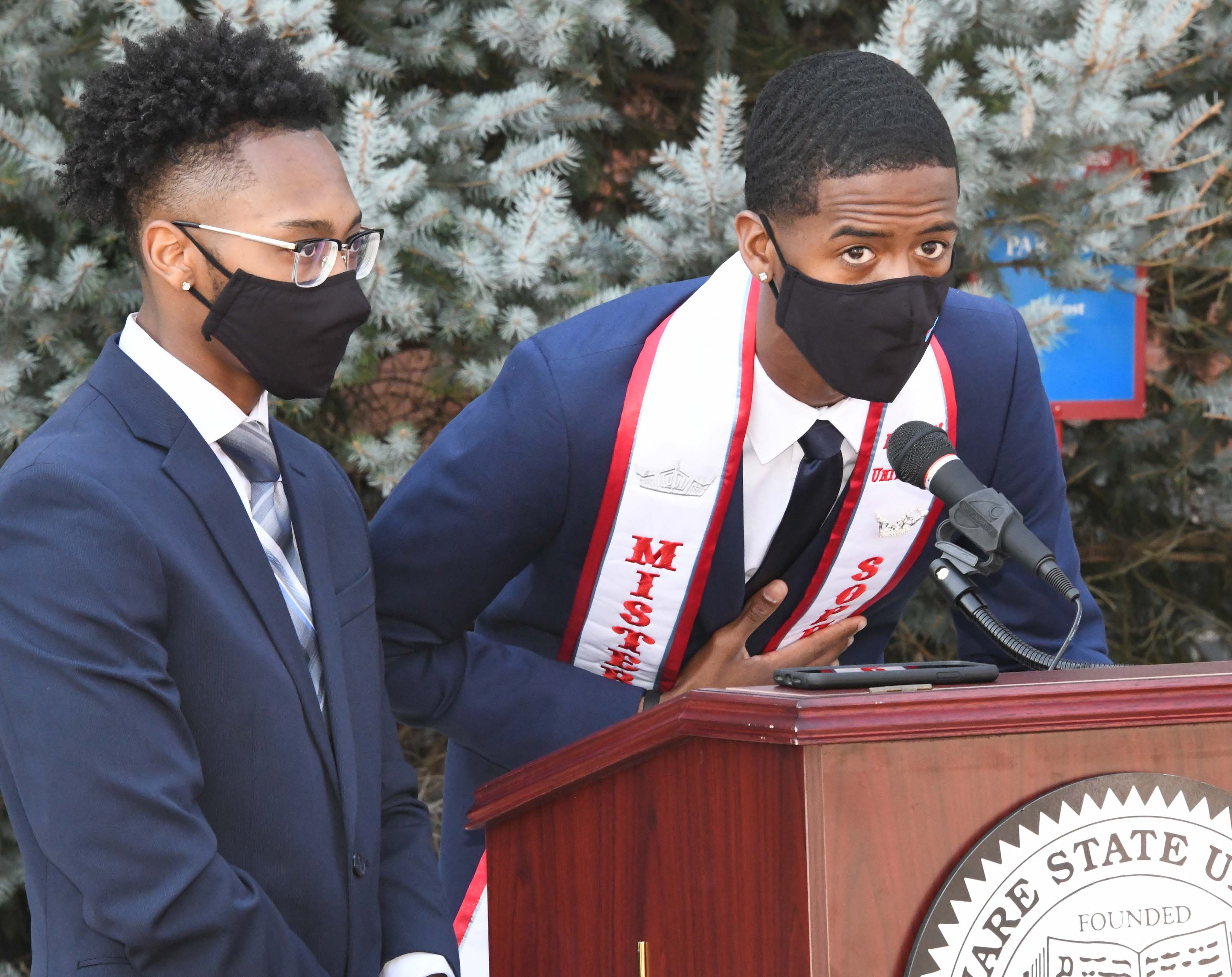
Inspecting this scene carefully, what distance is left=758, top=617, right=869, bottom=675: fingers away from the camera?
7.09 feet

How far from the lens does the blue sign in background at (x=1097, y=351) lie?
12.8ft

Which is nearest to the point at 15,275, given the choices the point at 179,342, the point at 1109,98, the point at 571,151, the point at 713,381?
the point at 571,151

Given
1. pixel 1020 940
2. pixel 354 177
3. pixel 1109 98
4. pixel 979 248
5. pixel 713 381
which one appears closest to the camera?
pixel 1020 940

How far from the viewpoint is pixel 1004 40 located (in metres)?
3.74

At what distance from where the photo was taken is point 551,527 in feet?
7.33

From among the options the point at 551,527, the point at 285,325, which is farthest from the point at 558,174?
the point at 285,325

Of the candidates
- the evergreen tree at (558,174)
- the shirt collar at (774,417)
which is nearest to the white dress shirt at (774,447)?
the shirt collar at (774,417)

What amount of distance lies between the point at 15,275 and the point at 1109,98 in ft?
9.03

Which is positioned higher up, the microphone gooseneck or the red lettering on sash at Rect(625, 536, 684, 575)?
the red lettering on sash at Rect(625, 536, 684, 575)

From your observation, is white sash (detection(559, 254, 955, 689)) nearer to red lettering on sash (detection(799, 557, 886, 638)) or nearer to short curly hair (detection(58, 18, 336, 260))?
red lettering on sash (detection(799, 557, 886, 638))

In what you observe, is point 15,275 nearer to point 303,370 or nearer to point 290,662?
point 303,370

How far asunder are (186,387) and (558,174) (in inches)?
88.1

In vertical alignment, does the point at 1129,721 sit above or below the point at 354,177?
below

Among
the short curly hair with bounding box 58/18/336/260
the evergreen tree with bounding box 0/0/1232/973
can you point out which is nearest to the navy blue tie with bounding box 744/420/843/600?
the short curly hair with bounding box 58/18/336/260
